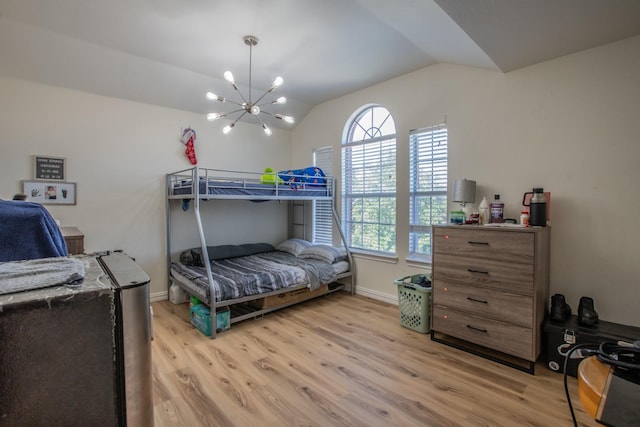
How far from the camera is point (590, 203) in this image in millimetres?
2299

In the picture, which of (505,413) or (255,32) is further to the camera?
(255,32)

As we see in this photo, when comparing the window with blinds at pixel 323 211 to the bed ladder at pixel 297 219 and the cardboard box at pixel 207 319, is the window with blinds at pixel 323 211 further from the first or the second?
the cardboard box at pixel 207 319

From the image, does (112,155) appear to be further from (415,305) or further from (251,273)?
(415,305)

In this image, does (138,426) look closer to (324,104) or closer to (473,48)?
(473,48)

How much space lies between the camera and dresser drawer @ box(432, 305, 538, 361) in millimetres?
2164

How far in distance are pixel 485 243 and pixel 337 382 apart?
1500mm

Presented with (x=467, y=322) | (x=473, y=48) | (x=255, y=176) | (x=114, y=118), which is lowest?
(x=467, y=322)

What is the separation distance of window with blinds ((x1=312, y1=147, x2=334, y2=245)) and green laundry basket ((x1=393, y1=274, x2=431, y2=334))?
158 centimetres

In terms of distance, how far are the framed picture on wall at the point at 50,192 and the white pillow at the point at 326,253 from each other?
2.62m

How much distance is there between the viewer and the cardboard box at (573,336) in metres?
2.00

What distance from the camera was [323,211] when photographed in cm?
452

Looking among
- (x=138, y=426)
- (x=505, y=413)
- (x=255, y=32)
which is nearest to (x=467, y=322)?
(x=505, y=413)

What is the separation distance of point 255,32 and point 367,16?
0.94 metres

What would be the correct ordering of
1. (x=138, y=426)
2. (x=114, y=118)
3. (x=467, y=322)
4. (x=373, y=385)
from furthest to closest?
(x=114, y=118), (x=467, y=322), (x=373, y=385), (x=138, y=426)
